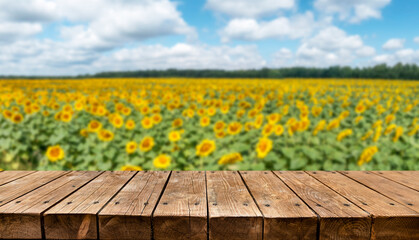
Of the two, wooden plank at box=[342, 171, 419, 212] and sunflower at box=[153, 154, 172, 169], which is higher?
wooden plank at box=[342, 171, 419, 212]

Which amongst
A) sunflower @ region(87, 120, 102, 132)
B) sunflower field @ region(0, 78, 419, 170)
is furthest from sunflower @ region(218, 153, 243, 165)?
sunflower @ region(87, 120, 102, 132)

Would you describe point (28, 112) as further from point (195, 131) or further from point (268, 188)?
point (268, 188)

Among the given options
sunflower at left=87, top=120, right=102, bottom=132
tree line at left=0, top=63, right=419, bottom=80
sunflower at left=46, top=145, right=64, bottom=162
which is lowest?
sunflower at left=46, top=145, right=64, bottom=162

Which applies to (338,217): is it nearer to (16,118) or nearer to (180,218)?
(180,218)

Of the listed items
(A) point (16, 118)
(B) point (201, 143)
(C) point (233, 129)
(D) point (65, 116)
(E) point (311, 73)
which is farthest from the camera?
(E) point (311, 73)

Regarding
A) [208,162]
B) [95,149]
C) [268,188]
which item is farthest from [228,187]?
[95,149]

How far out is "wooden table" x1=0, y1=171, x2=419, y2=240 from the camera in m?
1.17

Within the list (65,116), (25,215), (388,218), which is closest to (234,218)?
(388,218)

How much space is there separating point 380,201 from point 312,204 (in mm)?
313

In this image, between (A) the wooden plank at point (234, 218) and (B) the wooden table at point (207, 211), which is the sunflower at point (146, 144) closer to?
(B) the wooden table at point (207, 211)

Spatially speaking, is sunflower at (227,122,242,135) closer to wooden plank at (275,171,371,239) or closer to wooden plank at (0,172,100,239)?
wooden plank at (275,171,371,239)

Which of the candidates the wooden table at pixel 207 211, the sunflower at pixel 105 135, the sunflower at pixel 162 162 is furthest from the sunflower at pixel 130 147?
the wooden table at pixel 207 211

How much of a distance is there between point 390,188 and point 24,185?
6.04 feet

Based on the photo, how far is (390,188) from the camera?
1564 mm
